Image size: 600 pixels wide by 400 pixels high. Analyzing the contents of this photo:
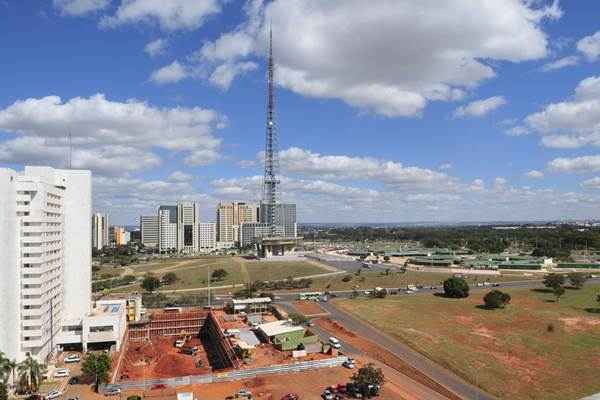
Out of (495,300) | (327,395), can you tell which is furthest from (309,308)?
(327,395)

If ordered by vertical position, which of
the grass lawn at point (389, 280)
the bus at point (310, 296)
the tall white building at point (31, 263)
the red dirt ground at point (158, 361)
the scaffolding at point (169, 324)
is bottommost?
the red dirt ground at point (158, 361)

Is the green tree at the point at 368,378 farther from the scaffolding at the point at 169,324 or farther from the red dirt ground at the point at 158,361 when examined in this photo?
the scaffolding at the point at 169,324

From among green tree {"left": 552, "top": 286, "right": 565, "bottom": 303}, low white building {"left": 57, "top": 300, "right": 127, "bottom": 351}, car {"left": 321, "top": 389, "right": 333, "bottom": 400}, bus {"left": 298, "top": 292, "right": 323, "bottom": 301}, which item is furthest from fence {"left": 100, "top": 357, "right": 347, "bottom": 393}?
green tree {"left": 552, "top": 286, "right": 565, "bottom": 303}

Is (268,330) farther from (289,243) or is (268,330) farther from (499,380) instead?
(289,243)

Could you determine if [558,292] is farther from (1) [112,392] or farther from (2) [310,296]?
(1) [112,392]

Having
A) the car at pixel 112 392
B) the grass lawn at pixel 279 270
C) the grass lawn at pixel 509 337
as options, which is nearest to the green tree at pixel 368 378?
the grass lawn at pixel 509 337

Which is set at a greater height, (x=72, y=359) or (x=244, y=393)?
(x=244, y=393)

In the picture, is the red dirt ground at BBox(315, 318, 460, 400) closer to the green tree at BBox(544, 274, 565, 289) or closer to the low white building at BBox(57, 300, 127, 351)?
the low white building at BBox(57, 300, 127, 351)

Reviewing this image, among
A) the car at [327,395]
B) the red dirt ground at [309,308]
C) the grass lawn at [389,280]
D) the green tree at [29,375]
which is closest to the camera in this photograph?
the car at [327,395]
